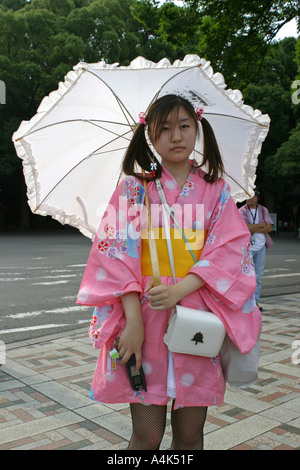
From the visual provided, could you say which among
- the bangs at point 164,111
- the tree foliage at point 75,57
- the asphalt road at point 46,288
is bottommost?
the asphalt road at point 46,288

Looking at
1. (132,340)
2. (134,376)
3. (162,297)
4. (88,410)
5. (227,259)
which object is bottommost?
(88,410)

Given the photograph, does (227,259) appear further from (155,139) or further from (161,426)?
(161,426)

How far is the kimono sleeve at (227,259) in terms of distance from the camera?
1.93 m

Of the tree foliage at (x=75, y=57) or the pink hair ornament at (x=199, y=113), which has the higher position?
the tree foliage at (x=75, y=57)

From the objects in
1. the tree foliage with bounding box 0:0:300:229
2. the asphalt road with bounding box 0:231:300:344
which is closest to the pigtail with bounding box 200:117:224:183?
the asphalt road with bounding box 0:231:300:344

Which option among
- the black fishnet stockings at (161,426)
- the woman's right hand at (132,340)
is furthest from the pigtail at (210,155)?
the black fishnet stockings at (161,426)

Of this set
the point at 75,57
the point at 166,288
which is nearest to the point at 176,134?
the point at 166,288

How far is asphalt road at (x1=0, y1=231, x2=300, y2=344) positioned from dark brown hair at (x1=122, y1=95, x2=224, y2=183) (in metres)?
3.75

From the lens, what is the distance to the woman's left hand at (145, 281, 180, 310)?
181 cm

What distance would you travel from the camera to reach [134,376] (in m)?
1.88

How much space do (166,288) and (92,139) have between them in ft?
3.46

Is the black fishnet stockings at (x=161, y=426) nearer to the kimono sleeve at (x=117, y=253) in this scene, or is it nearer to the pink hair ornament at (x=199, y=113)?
the kimono sleeve at (x=117, y=253)

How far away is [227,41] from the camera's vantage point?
1132cm

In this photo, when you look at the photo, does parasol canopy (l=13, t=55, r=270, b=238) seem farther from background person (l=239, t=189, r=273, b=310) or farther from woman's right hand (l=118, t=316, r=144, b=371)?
background person (l=239, t=189, r=273, b=310)
